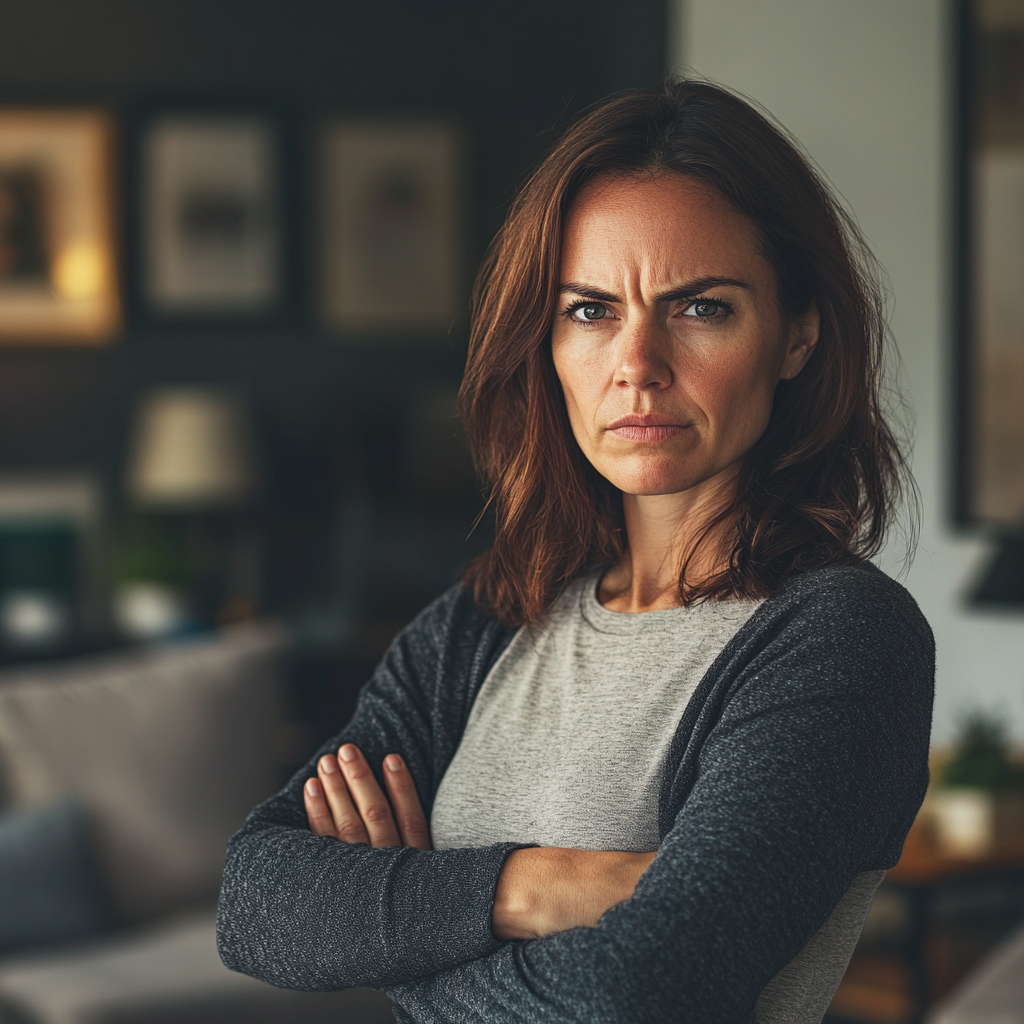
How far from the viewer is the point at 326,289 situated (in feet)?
14.0

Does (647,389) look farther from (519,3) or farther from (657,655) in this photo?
(519,3)

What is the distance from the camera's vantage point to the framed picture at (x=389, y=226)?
426cm

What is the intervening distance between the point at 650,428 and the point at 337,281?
329 cm

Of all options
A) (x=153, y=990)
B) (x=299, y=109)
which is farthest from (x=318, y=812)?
(x=299, y=109)

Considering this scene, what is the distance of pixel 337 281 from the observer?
14.0ft

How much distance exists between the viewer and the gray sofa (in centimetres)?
250

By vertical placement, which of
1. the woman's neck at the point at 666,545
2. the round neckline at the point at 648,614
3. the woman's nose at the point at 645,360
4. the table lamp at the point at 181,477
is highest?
the woman's nose at the point at 645,360

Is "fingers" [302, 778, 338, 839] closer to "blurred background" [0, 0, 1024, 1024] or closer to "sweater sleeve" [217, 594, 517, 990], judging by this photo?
"sweater sleeve" [217, 594, 517, 990]

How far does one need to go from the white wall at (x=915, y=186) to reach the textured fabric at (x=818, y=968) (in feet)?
8.95

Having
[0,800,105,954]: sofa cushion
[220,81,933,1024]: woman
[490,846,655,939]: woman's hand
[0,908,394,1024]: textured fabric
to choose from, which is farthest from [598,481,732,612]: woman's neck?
[0,800,105,954]: sofa cushion

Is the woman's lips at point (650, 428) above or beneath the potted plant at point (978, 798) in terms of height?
above

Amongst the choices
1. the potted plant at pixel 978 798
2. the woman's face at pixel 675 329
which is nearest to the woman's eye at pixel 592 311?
the woman's face at pixel 675 329

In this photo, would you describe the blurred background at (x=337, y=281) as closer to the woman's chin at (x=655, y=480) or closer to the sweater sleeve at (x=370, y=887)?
the sweater sleeve at (x=370, y=887)

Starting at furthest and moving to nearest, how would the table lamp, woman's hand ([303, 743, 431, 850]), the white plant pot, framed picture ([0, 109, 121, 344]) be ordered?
framed picture ([0, 109, 121, 344]), the table lamp, the white plant pot, woman's hand ([303, 743, 431, 850])
